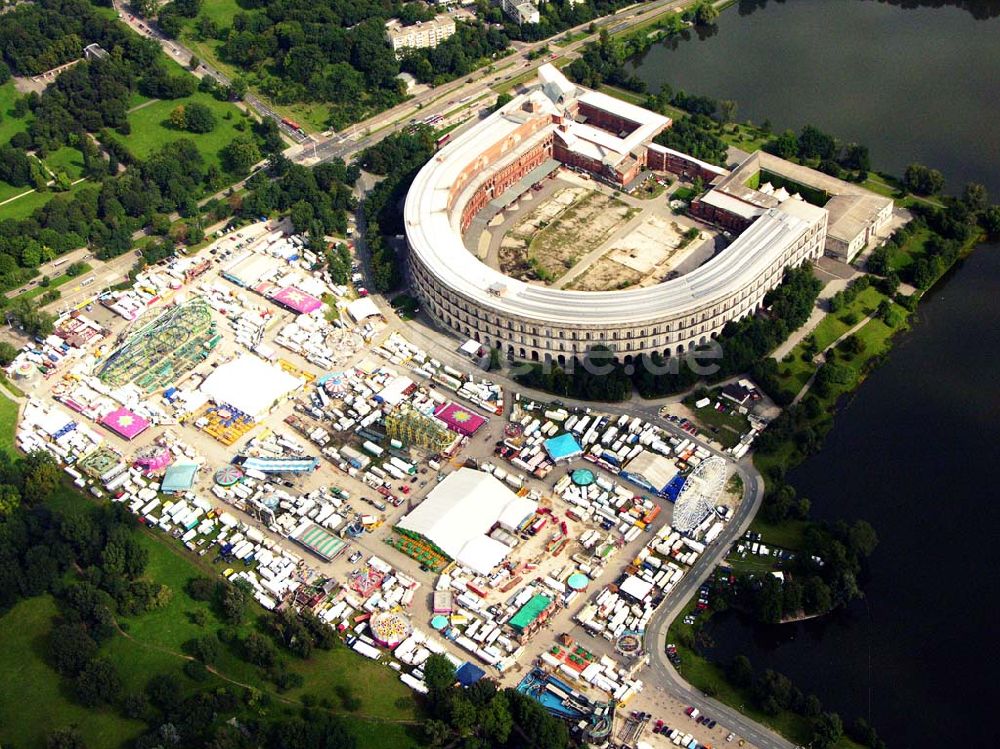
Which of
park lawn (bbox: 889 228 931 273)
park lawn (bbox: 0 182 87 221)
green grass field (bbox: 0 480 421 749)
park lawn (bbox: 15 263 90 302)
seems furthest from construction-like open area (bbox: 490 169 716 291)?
park lawn (bbox: 0 182 87 221)

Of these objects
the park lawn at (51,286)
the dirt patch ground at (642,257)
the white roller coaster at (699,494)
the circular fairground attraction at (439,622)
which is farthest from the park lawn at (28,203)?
the white roller coaster at (699,494)

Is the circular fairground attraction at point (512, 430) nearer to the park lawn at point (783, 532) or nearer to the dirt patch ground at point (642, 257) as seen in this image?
A: the dirt patch ground at point (642, 257)

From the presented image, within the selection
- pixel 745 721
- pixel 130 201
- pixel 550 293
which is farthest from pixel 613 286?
pixel 130 201

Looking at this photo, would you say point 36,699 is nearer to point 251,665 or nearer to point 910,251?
point 251,665

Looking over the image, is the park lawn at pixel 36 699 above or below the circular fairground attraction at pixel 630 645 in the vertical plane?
below

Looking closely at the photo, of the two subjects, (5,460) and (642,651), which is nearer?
(642,651)

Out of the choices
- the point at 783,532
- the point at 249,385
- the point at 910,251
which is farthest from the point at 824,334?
the point at 249,385

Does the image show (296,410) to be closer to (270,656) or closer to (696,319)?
(270,656)
